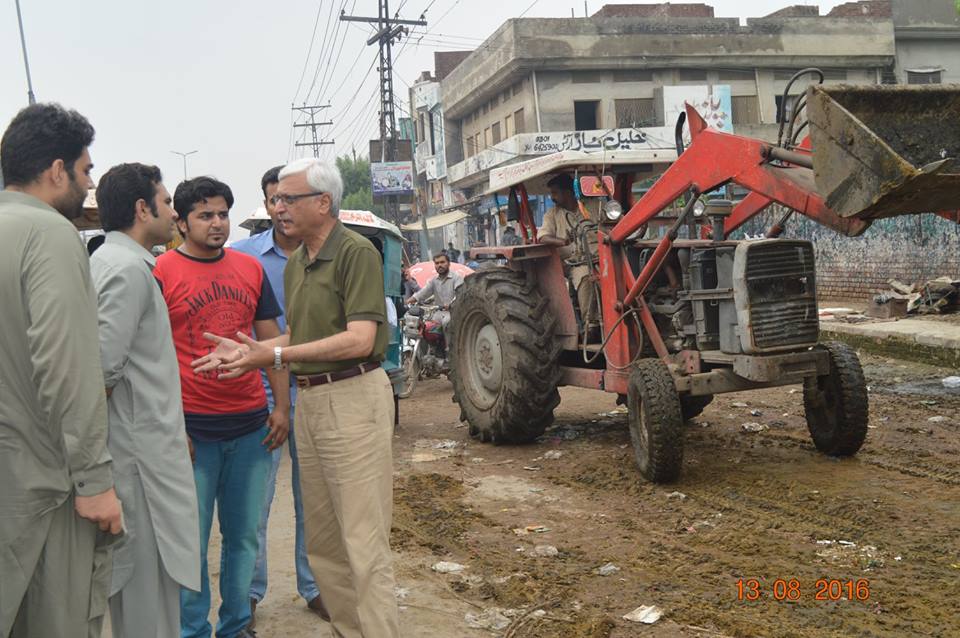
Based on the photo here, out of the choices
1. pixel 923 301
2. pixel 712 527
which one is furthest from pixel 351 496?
pixel 923 301

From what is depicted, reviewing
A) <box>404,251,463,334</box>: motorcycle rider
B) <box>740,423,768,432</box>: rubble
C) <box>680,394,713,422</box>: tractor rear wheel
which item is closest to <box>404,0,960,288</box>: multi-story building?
<box>404,251,463,334</box>: motorcycle rider

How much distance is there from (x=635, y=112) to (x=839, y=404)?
99.3ft

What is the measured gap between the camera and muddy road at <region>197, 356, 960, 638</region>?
424 centimetres

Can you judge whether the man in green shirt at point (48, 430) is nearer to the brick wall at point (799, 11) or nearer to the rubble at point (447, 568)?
the rubble at point (447, 568)

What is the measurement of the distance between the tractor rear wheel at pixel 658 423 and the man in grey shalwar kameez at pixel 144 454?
3.84 metres

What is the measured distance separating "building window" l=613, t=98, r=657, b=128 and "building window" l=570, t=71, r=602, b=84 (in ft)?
3.71

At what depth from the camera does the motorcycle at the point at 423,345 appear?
478 inches

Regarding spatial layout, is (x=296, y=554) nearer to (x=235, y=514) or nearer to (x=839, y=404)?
(x=235, y=514)

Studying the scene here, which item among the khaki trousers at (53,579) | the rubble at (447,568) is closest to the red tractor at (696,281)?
the rubble at (447,568)

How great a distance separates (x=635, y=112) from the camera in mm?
35688

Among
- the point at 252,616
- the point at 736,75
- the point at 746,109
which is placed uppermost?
the point at 736,75

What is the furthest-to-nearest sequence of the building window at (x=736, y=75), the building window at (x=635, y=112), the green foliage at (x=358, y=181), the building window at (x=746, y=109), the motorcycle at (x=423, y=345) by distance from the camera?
the green foliage at (x=358, y=181) < the building window at (x=746, y=109) < the building window at (x=736, y=75) < the building window at (x=635, y=112) < the motorcycle at (x=423, y=345)

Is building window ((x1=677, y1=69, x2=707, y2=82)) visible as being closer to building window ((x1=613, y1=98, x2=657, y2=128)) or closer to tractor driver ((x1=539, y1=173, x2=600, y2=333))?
building window ((x1=613, y1=98, x2=657, y2=128))

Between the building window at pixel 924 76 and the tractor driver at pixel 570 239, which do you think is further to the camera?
the building window at pixel 924 76
